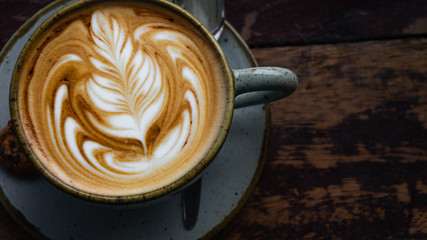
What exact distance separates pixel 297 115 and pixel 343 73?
0.17 metres

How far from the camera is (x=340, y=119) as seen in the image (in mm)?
977

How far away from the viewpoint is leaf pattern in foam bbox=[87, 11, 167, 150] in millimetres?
659

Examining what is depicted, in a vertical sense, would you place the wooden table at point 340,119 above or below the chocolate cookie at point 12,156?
below

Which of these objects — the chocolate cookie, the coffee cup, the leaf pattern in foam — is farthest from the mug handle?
the chocolate cookie

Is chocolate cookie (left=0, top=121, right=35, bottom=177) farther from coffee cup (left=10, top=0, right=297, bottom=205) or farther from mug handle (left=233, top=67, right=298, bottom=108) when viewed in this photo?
mug handle (left=233, top=67, right=298, bottom=108)

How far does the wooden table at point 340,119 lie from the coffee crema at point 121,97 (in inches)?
13.7

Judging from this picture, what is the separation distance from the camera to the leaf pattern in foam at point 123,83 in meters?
0.66

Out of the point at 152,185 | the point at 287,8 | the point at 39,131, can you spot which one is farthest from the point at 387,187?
the point at 39,131

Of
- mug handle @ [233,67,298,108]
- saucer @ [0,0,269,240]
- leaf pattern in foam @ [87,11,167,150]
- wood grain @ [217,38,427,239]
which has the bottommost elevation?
wood grain @ [217,38,427,239]

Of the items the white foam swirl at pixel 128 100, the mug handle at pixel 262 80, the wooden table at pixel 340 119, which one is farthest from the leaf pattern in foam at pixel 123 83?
the wooden table at pixel 340 119

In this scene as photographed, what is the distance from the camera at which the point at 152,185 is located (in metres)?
0.61

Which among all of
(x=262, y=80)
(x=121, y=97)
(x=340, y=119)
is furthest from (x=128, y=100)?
(x=340, y=119)

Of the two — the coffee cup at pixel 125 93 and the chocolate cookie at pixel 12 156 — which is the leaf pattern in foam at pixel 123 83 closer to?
the coffee cup at pixel 125 93

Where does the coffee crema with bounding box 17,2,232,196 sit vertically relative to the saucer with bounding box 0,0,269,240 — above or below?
above
